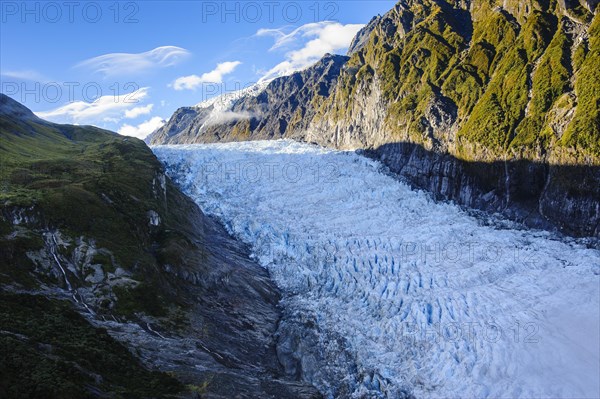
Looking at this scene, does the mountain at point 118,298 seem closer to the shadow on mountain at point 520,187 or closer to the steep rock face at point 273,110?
the shadow on mountain at point 520,187

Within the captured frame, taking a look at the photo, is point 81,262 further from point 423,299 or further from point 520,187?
point 520,187

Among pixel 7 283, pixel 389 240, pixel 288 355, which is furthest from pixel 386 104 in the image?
pixel 7 283

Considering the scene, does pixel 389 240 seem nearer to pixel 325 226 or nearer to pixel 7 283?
pixel 325 226

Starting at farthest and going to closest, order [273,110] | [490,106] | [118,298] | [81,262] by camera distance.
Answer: [273,110] → [490,106] → [81,262] → [118,298]

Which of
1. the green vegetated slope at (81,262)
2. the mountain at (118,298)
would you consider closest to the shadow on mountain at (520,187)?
the mountain at (118,298)

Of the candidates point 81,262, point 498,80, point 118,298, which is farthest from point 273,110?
point 118,298

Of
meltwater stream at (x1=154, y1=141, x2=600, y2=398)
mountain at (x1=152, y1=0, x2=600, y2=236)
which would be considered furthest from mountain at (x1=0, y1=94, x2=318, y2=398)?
mountain at (x1=152, y1=0, x2=600, y2=236)
